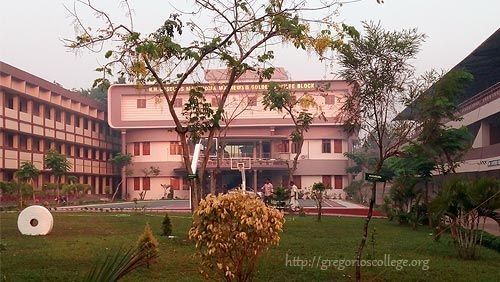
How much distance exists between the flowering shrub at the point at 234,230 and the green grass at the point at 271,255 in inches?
73.2

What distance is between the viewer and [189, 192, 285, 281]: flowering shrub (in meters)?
5.81

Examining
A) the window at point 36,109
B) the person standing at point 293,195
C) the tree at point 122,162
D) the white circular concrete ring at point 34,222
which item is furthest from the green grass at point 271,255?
the tree at point 122,162

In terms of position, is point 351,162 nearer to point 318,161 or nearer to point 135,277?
point 318,161

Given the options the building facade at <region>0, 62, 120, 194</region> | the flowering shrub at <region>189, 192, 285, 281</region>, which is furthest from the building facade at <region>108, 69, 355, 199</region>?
the flowering shrub at <region>189, 192, 285, 281</region>

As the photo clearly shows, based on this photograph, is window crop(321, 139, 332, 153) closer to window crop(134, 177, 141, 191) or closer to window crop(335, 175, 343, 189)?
window crop(335, 175, 343, 189)

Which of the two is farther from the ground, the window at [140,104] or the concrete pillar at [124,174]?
the window at [140,104]

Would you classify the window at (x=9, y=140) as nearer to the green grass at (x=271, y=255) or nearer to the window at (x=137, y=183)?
the window at (x=137, y=183)

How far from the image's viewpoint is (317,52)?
1006cm

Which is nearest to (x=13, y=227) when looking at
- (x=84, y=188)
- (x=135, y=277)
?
(x=135, y=277)

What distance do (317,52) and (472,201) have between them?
3878 millimetres

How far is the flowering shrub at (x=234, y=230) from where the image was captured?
229 inches

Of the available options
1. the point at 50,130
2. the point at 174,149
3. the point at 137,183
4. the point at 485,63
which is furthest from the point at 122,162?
the point at 485,63

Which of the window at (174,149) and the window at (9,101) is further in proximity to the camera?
the window at (174,149)

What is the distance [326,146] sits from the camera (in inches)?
1934
